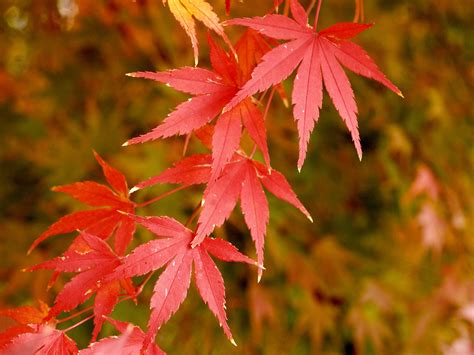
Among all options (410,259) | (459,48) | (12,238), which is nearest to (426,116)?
(459,48)

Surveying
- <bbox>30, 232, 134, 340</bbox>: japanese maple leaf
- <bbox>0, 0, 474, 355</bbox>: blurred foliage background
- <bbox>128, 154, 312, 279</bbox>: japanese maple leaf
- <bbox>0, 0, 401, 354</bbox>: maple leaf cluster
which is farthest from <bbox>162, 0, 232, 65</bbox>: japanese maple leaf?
<bbox>0, 0, 474, 355</bbox>: blurred foliage background

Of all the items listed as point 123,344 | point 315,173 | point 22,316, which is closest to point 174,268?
point 123,344

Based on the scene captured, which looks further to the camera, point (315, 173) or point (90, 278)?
point (315, 173)

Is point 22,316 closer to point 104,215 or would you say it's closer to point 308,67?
point 104,215

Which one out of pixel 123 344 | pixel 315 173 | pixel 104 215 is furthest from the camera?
pixel 315 173

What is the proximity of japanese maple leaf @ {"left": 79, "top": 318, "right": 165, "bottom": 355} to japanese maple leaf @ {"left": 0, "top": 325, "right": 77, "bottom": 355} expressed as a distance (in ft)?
0.16

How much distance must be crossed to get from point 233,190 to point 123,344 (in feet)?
0.60

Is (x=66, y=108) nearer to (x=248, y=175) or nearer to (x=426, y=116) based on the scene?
(x=426, y=116)

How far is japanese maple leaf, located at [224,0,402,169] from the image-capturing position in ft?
1.90

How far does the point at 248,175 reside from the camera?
2.13ft

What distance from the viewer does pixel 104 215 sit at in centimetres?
70

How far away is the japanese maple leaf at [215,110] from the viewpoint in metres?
0.59

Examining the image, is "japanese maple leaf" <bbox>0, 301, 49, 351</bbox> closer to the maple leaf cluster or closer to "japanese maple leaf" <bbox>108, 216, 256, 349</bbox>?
the maple leaf cluster

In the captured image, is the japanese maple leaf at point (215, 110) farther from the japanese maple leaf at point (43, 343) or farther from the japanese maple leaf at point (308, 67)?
the japanese maple leaf at point (43, 343)
